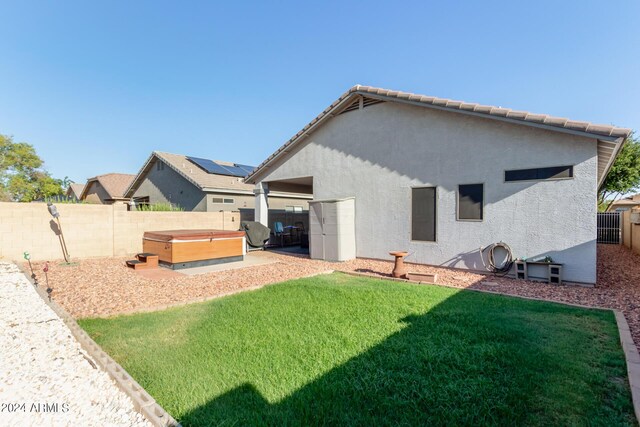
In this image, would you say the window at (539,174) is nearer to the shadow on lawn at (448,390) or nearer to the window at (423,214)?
the window at (423,214)

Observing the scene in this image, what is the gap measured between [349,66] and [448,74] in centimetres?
416

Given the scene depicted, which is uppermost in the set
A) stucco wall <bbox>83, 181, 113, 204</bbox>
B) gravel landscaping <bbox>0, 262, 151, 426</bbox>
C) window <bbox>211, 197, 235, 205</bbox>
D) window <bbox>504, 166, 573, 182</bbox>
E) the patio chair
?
stucco wall <bbox>83, 181, 113, 204</bbox>

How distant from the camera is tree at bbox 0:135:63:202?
30.8m

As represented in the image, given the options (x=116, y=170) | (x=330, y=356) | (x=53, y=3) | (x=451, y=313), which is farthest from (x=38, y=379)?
(x=116, y=170)

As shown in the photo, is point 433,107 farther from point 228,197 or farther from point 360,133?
point 228,197

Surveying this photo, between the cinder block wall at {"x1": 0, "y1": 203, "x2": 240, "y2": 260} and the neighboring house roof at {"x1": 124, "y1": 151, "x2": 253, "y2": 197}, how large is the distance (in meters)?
3.49

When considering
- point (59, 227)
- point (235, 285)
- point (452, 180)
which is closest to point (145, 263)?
point (59, 227)

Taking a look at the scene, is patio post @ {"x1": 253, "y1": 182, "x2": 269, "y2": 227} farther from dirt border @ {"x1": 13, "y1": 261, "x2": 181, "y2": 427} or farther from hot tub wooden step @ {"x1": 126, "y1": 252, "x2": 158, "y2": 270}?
dirt border @ {"x1": 13, "y1": 261, "x2": 181, "y2": 427}

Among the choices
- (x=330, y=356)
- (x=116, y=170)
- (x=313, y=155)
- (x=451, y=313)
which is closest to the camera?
(x=330, y=356)

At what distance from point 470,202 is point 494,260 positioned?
164cm

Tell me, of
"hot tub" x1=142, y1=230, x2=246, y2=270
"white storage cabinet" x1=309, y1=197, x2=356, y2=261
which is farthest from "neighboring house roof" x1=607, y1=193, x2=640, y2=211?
"hot tub" x1=142, y1=230, x2=246, y2=270

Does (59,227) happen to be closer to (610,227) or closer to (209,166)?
(209,166)

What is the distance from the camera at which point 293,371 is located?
3.08m

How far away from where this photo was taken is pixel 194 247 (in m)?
9.39
